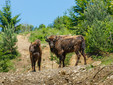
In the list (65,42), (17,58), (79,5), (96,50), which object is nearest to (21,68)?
(17,58)

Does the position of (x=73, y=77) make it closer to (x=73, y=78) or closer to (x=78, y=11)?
(x=73, y=78)

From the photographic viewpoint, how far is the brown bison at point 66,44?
35.3 ft

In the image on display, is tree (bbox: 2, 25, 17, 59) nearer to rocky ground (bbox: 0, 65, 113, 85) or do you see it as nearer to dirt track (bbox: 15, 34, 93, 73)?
dirt track (bbox: 15, 34, 93, 73)

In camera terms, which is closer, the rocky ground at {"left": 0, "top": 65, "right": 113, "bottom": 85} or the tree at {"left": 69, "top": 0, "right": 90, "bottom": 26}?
the rocky ground at {"left": 0, "top": 65, "right": 113, "bottom": 85}

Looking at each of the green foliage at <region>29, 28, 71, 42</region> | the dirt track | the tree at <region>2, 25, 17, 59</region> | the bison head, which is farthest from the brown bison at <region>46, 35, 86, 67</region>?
the green foliage at <region>29, 28, 71, 42</region>

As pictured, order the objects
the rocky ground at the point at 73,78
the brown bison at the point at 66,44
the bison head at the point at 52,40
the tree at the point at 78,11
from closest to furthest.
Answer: the rocky ground at the point at 73,78 → the brown bison at the point at 66,44 → the bison head at the point at 52,40 → the tree at the point at 78,11

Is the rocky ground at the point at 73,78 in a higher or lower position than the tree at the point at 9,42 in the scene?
lower

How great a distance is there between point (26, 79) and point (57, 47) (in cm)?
382

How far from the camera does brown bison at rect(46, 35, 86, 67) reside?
10.8 metres

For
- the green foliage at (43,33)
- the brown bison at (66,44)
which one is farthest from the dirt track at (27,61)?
the brown bison at (66,44)

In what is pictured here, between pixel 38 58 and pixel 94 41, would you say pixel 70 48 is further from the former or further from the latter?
pixel 94 41

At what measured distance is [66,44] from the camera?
1105 cm

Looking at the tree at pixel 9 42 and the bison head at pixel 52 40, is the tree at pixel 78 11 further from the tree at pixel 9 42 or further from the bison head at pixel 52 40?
the bison head at pixel 52 40

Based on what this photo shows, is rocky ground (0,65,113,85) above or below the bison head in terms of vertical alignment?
below
